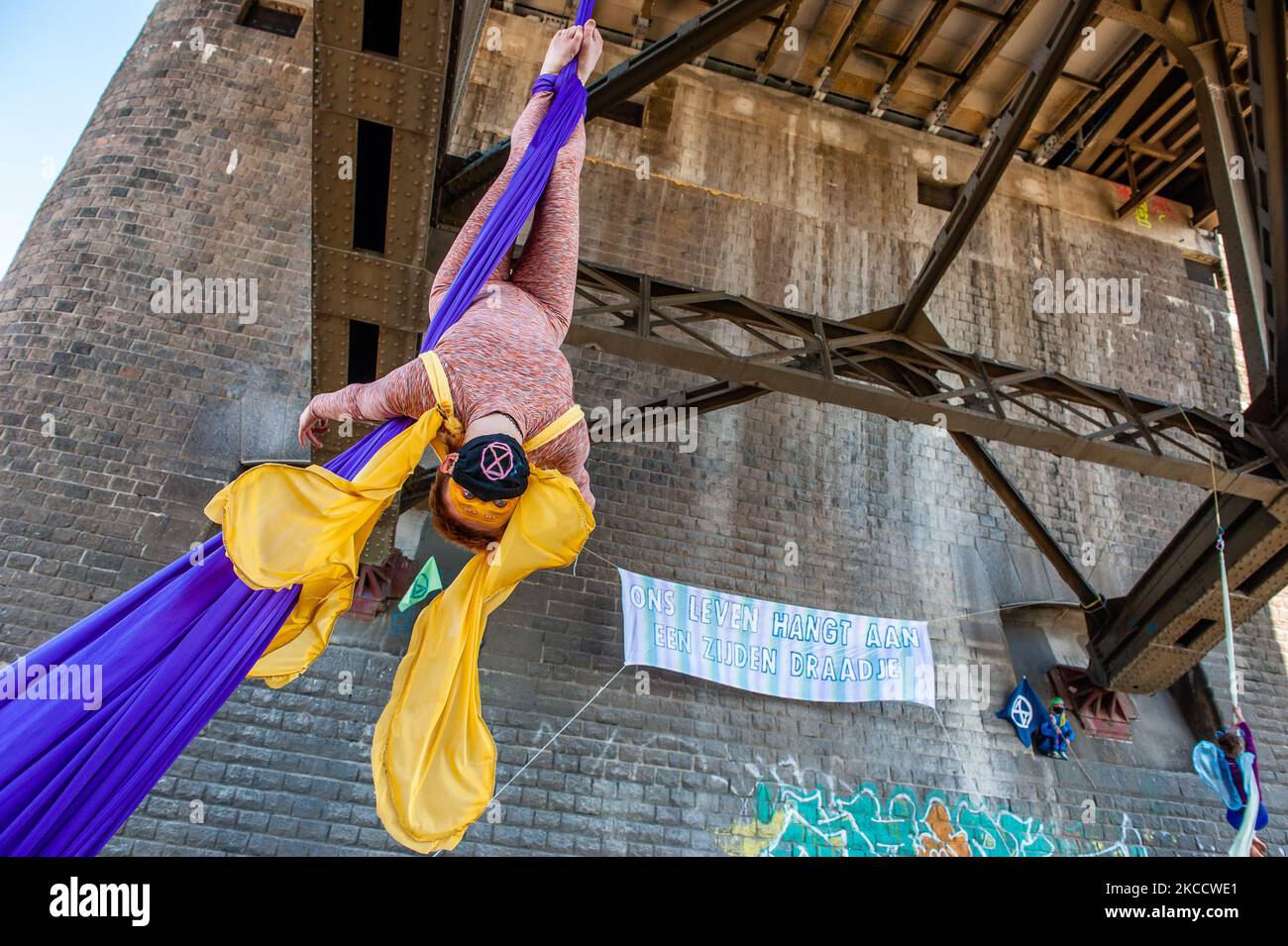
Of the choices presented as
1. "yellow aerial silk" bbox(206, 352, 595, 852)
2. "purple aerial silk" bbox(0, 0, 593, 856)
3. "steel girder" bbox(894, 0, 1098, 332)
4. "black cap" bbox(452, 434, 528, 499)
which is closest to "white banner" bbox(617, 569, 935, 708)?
"steel girder" bbox(894, 0, 1098, 332)

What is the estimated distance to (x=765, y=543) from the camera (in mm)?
7754

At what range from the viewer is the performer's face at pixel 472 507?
2336 mm

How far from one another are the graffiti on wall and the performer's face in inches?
193

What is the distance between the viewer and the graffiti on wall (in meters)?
6.53

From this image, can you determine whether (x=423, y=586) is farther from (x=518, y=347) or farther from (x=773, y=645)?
(x=518, y=347)

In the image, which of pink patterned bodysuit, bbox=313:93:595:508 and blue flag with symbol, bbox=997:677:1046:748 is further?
blue flag with symbol, bbox=997:677:1046:748

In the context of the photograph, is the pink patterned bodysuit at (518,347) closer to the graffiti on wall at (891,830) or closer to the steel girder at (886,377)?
the steel girder at (886,377)

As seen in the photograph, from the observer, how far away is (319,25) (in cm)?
398

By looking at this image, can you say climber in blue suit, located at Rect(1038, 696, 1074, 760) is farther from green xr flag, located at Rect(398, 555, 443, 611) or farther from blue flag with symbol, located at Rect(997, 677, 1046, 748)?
green xr flag, located at Rect(398, 555, 443, 611)

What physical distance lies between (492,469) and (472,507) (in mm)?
185
